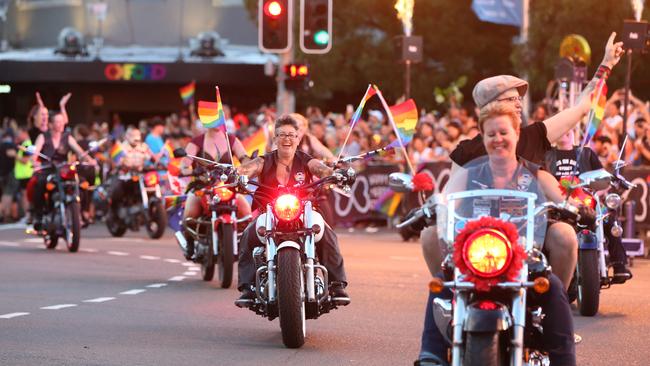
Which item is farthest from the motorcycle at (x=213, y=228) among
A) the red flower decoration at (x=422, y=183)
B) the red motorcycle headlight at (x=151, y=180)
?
the red motorcycle headlight at (x=151, y=180)

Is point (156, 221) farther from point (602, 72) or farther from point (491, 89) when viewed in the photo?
point (491, 89)

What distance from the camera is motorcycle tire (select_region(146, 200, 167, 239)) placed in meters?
24.6

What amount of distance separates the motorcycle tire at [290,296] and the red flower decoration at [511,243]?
367cm

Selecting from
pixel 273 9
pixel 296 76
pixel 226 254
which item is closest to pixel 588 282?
pixel 226 254

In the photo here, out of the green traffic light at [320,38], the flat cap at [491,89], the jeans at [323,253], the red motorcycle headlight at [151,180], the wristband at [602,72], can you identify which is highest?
the green traffic light at [320,38]

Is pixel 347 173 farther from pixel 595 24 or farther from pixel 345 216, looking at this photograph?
pixel 595 24

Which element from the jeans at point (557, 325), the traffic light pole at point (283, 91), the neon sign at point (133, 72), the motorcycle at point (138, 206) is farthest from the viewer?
the neon sign at point (133, 72)

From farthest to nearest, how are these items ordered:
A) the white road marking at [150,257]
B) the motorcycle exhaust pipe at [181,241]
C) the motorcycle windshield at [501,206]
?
1. the white road marking at [150,257]
2. the motorcycle exhaust pipe at [181,241]
3. the motorcycle windshield at [501,206]

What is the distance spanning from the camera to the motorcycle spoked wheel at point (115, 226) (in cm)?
2516

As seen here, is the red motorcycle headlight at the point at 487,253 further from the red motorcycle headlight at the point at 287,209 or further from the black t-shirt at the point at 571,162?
the black t-shirt at the point at 571,162

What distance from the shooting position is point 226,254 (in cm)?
1557

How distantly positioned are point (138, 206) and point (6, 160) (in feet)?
19.9

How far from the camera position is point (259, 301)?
11273 mm

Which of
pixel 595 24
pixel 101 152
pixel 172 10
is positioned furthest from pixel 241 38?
pixel 101 152
